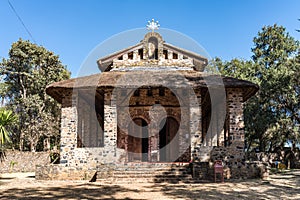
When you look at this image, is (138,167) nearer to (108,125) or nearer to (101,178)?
(101,178)

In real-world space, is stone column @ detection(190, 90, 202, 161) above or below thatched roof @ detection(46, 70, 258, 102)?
below

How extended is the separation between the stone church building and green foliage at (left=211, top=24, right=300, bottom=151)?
7498 mm

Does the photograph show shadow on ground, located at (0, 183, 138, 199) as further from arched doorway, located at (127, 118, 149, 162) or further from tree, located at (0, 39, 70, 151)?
tree, located at (0, 39, 70, 151)

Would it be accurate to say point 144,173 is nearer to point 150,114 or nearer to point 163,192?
point 163,192

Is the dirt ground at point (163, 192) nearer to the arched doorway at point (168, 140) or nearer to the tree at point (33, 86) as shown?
the arched doorway at point (168, 140)

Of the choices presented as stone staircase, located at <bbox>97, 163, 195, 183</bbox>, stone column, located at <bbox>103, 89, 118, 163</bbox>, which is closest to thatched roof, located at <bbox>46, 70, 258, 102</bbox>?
stone column, located at <bbox>103, 89, 118, 163</bbox>

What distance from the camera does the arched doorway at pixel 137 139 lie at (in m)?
16.5

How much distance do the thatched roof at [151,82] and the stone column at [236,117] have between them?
0.49m

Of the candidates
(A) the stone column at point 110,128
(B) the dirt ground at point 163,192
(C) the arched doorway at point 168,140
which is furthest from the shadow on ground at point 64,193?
(C) the arched doorway at point 168,140

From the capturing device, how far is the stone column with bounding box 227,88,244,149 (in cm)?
1366

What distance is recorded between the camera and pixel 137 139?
54.7 feet

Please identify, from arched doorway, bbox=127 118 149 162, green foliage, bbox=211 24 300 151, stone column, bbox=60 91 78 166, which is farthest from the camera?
green foliage, bbox=211 24 300 151

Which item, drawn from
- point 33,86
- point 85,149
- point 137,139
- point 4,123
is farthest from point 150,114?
point 33,86

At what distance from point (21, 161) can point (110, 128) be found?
37.8 feet
